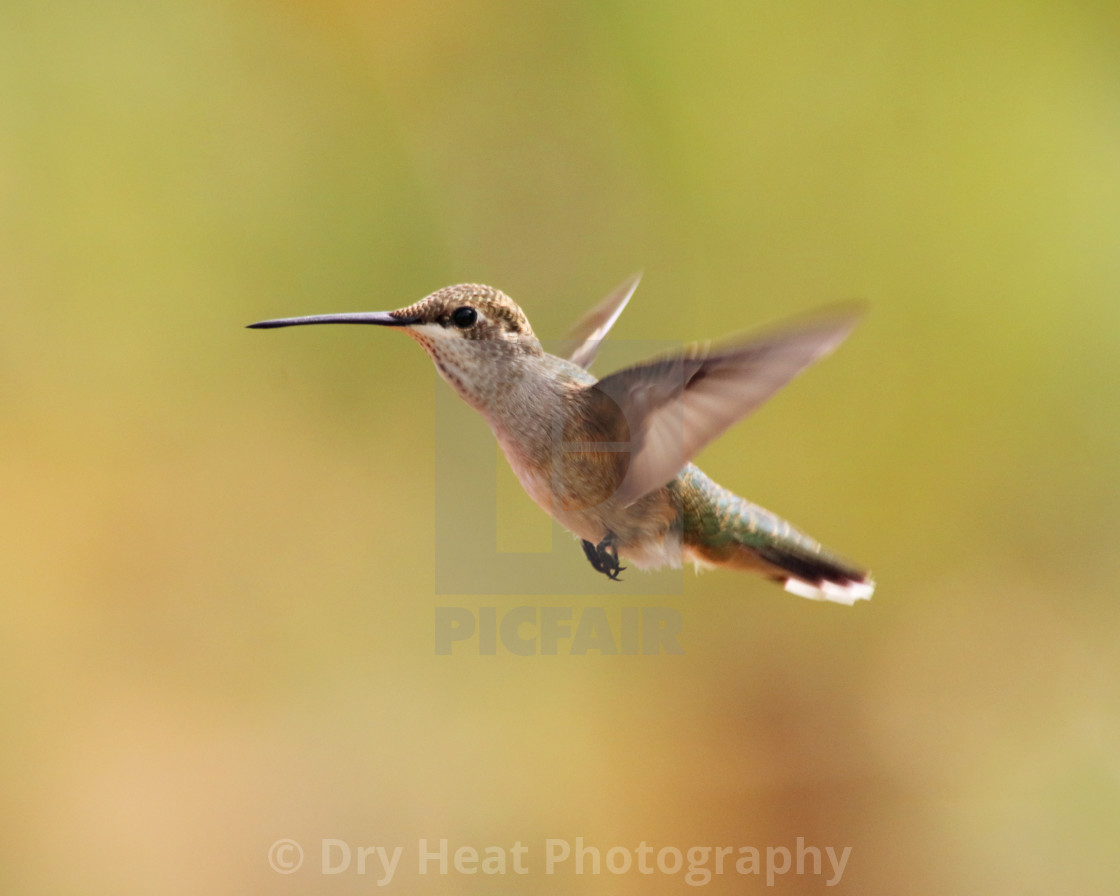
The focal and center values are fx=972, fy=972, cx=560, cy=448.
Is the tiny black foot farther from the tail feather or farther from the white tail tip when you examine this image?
the white tail tip

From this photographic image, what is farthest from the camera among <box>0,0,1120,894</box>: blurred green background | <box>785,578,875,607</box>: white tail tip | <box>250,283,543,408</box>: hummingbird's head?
<box>0,0,1120,894</box>: blurred green background

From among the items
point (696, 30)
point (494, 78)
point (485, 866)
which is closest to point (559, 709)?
point (485, 866)

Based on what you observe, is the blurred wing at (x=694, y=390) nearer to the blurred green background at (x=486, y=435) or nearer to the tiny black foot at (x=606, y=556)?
the tiny black foot at (x=606, y=556)

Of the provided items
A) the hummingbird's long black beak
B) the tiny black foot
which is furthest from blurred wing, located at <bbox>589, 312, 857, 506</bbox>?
the hummingbird's long black beak

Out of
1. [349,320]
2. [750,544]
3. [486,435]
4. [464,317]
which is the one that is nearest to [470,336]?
[464,317]

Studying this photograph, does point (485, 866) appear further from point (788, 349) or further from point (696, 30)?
point (696, 30)

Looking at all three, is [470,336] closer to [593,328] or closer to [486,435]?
[593,328]
